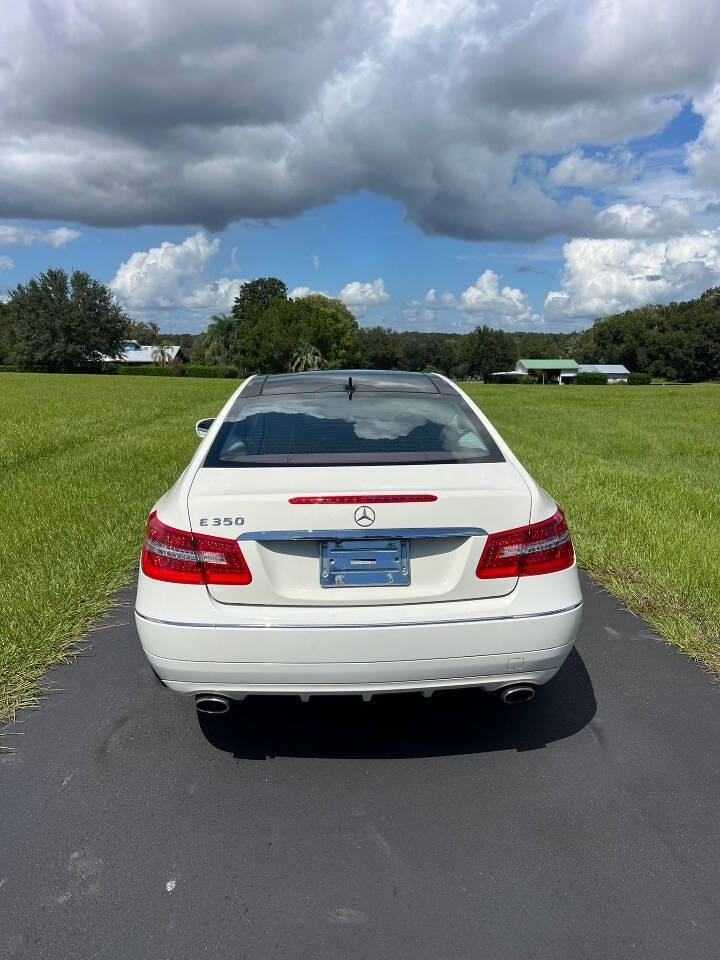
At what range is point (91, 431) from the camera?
51.4ft

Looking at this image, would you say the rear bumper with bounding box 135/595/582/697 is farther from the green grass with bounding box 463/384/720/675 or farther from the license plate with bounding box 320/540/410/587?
the green grass with bounding box 463/384/720/675

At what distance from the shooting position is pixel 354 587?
103 inches

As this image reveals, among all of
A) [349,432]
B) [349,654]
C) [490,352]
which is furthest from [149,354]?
[349,654]

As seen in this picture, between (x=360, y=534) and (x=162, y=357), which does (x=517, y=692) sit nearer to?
(x=360, y=534)

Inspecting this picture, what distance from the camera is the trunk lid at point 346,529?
2582 millimetres

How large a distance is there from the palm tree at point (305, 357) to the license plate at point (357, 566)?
8241cm

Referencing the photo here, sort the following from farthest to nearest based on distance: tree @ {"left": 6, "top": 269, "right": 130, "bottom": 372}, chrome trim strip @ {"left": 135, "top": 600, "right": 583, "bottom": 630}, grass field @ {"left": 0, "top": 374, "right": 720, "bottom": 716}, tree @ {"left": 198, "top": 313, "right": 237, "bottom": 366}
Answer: tree @ {"left": 198, "top": 313, "right": 237, "bottom": 366} < tree @ {"left": 6, "top": 269, "right": 130, "bottom": 372} < grass field @ {"left": 0, "top": 374, "right": 720, "bottom": 716} < chrome trim strip @ {"left": 135, "top": 600, "right": 583, "bottom": 630}

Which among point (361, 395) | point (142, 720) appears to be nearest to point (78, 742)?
point (142, 720)

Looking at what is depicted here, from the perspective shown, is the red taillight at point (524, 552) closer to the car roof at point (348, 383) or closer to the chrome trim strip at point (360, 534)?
the chrome trim strip at point (360, 534)

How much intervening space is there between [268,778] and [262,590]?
800 mm

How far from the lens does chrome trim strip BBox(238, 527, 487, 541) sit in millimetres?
2566

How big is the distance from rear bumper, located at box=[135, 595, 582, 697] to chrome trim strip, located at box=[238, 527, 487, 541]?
326 mm

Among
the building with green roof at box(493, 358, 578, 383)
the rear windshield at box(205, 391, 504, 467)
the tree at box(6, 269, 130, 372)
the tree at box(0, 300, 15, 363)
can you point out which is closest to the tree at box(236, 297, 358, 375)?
the tree at box(6, 269, 130, 372)

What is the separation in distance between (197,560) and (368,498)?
0.70 metres
